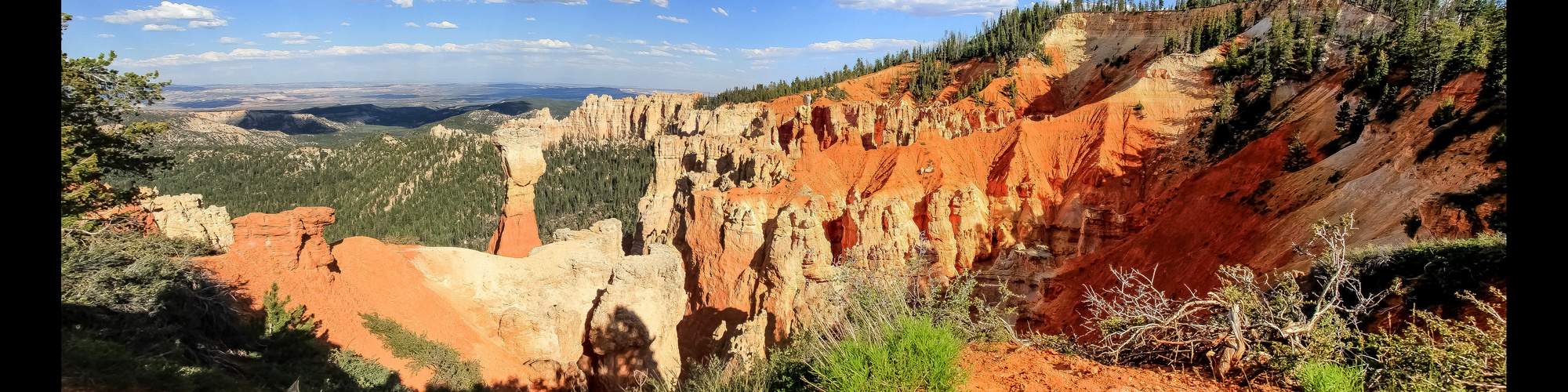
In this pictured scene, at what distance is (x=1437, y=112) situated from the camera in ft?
64.1

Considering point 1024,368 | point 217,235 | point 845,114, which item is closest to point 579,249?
point 217,235

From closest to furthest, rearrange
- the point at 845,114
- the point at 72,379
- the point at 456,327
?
the point at 72,379, the point at 456,327, the point at 845,114

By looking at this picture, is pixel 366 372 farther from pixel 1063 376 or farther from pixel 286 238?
pixel 1063 376

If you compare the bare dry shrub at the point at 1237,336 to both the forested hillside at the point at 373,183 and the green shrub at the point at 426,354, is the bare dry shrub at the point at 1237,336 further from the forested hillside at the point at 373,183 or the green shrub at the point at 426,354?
the forested hillside at the point at 373,183

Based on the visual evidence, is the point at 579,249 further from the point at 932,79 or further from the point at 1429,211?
the point at 932,79

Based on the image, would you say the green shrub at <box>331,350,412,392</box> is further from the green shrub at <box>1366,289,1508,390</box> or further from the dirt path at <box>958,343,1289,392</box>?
the green shrub at <box>1366,289,1508,390</box>

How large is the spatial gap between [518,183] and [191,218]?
15.5 m

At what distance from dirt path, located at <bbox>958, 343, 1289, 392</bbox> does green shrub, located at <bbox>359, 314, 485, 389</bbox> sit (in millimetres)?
12646

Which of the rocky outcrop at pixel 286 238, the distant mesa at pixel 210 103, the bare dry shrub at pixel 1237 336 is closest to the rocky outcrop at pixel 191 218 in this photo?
the rocky outcrop at pixel 286 238

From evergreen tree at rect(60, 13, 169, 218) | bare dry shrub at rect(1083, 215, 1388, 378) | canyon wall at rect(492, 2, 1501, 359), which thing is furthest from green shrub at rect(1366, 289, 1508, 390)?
evergreen tree at rect(60, 13, 169, 218)

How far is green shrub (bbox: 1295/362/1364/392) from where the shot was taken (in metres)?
5.11

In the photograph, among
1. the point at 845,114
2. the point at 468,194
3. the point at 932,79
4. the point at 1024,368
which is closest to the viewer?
the point at 1024,368
